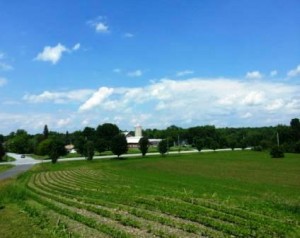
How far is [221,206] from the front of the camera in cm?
2159

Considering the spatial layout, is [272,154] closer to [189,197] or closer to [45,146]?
[189,197]

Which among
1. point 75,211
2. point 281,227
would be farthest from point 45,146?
point 281,227

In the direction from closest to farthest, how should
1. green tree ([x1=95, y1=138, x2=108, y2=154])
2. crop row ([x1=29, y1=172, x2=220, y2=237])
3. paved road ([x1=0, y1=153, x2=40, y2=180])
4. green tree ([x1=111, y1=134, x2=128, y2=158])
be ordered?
crop row ([x1=29, y1=172, x2=220, y2=237]), paved road ([x1=0, y1=153, x2=40, y2=180]), green tree ([x1=111, y1=134, x2=128, y2=158]), green tree ([x1=95, y1=138, x2=108, y2=154])

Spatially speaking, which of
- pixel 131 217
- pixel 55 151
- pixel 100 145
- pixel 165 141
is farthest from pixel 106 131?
pixel 131 217

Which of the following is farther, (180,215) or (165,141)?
(165,141)

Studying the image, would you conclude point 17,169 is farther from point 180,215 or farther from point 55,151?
point 180,215

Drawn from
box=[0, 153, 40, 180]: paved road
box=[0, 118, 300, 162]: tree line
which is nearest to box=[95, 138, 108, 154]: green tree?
box=[0, 118, 300, 162]: tree line

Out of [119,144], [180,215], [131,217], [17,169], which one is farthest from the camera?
[119,144]

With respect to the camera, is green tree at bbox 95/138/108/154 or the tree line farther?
green tree at bbox 95/138/108/154

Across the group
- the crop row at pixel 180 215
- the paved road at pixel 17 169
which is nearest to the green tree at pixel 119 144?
the paved road at pixel 17 169

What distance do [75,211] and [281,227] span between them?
36.4ft

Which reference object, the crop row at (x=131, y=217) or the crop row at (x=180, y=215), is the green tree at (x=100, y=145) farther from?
the crop row at (x=131, y=217)

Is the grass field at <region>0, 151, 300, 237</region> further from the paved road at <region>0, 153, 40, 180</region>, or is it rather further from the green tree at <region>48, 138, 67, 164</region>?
the green tree at <region>48, 138, 67, 164</region>

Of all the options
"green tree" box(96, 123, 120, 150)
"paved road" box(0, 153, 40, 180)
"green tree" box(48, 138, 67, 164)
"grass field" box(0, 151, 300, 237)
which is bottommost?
"grass field" box(0, 151, 300, 237)
